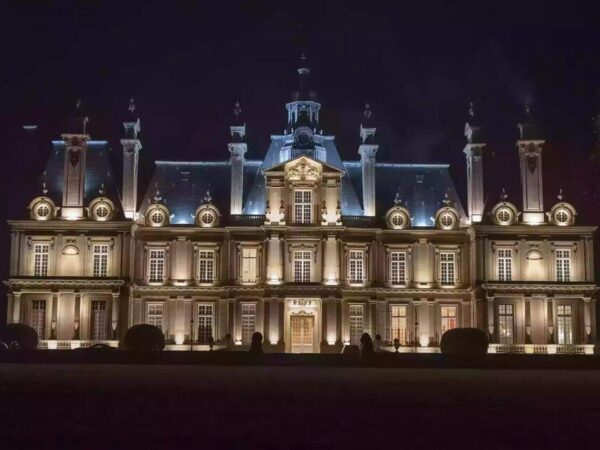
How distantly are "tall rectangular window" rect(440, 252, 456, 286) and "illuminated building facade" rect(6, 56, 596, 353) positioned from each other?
66mm

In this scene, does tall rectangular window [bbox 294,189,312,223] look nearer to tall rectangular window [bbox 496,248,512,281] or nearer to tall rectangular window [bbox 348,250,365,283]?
tall rectangular window [bbox 348,250,365,283]

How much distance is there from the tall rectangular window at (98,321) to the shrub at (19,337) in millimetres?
7098

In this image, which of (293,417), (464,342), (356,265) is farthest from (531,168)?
(293,417)

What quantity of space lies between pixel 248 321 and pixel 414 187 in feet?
39.0

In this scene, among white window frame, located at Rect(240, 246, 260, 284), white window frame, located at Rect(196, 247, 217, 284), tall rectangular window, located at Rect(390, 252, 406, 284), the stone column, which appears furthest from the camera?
tall rectangular window, located at Rect(390, 252, 406, 284)

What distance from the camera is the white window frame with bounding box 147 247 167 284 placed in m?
48.7

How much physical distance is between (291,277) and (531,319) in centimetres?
1249

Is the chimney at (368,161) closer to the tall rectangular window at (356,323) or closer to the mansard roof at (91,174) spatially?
the tall rectangular window at (356,323)

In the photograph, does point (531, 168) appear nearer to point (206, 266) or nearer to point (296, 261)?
point (296, 261)

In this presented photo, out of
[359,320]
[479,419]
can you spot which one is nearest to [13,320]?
[359,320]

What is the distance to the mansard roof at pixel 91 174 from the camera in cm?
4906

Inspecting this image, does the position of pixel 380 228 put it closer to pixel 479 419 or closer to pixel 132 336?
pixel 132 336

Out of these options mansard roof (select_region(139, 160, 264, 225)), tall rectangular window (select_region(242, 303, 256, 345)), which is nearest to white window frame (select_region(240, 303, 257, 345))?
tall rectangular window (select_region(242, 303, 256, 345))

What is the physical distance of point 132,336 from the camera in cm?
3647
